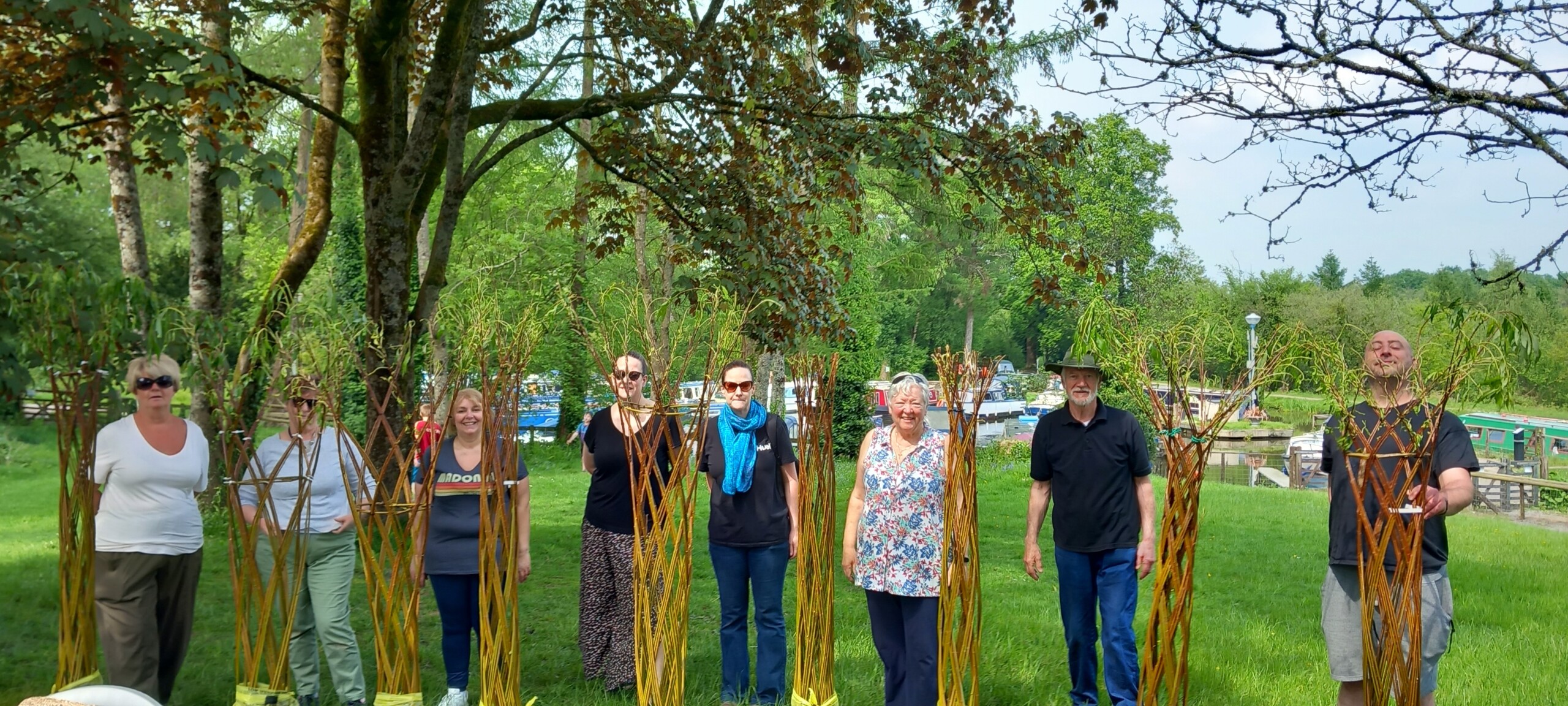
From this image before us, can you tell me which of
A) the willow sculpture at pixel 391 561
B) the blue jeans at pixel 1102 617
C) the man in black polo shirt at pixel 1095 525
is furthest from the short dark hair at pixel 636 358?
the blue jeans at pixel 1102 617

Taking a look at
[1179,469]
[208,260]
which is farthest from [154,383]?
[208,260]

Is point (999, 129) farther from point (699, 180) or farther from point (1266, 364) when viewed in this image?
point (1266, 364)

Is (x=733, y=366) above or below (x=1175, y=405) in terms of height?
above

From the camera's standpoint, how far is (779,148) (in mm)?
8828

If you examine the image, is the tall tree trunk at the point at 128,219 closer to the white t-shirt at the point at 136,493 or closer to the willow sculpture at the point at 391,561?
the white t-shirt at the point at 136,493

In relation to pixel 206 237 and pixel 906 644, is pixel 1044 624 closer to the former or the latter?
pixel 906 644

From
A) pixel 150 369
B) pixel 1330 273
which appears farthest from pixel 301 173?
pixel 1330 273

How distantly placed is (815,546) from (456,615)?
1608mm

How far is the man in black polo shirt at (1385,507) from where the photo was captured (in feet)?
12.6

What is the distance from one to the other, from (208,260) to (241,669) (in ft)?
17.5

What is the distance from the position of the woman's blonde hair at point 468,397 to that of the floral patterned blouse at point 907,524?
66.5 inches

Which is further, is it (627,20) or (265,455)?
(627,20)

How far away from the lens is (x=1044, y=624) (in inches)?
292

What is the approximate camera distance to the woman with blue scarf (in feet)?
16.3
